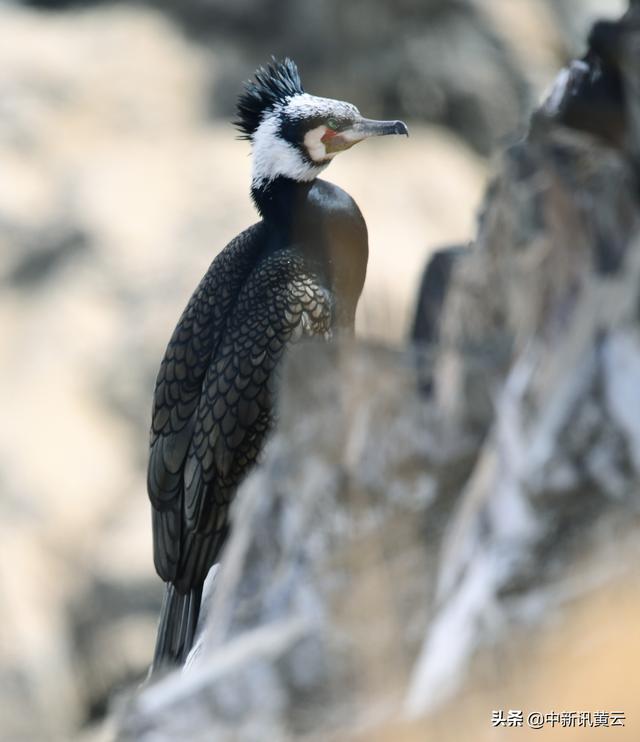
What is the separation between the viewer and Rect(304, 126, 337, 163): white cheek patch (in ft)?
14.8

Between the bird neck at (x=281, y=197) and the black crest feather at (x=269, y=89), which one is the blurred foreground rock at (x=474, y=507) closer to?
the bird neck at (x=281, y=197)

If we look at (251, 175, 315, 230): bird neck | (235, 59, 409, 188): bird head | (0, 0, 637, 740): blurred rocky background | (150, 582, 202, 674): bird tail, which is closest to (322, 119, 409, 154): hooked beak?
(235, 59, 409, 188): bird head

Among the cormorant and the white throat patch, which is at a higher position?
the white throat patch

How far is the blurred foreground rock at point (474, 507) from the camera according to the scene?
2.34m

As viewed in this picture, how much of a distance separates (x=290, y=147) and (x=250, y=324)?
72 centimetres

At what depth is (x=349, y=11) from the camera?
1434 centimetres

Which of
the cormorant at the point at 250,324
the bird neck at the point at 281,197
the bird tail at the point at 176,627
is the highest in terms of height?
the bird neck at the point at 281,197

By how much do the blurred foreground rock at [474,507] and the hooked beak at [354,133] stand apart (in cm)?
165

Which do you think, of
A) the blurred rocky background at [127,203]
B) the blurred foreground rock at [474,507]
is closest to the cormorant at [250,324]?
the blurred foreground rock at [474,507]

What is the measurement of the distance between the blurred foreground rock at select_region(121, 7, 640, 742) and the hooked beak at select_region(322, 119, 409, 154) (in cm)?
165

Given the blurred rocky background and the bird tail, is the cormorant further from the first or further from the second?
the blurred rocky background

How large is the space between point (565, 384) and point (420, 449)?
39 centimetres

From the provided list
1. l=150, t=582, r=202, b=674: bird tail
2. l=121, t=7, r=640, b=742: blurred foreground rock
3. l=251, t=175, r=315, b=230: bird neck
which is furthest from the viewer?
l=251, t=175, r=315, b=230: bird neck

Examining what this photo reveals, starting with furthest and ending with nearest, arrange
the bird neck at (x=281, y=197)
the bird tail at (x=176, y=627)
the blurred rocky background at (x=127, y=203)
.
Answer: the blurred rocky background at (x=127, y=203), the bird neck at (x=281, y=197), the bird tail at (x=176, y=627)
